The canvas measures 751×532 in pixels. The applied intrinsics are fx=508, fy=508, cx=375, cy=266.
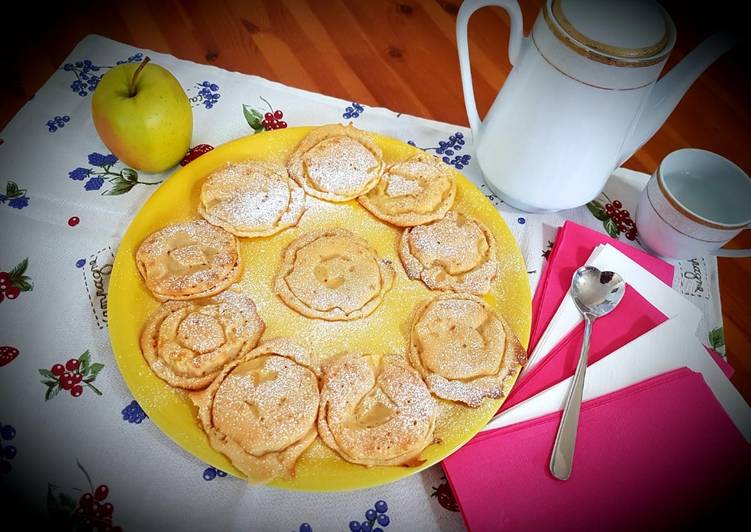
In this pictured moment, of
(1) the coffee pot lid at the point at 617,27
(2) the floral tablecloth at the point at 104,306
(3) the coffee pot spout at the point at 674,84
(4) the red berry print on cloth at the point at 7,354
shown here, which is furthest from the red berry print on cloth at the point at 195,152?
(3) the coffee pot spout at the point at 674,84

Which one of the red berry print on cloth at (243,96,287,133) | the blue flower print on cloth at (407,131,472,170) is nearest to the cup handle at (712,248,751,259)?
the blue flower print on cloth at (407,131,472,170)

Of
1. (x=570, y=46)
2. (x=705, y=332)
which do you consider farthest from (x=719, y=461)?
(x=570, y=46)

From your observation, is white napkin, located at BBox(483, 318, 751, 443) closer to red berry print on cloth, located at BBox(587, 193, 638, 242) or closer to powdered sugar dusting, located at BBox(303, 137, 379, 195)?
red berry print on cloth, located at BBox(587, 193, 638, 242)

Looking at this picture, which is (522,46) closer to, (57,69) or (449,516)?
(449,516)

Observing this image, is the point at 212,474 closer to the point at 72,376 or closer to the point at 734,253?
the point at 72,376

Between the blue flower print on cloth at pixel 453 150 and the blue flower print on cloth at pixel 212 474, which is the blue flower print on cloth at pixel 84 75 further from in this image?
the blue flower print on cloth at pixel 212 474

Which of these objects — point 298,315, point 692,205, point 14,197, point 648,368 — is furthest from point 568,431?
point 14,197
